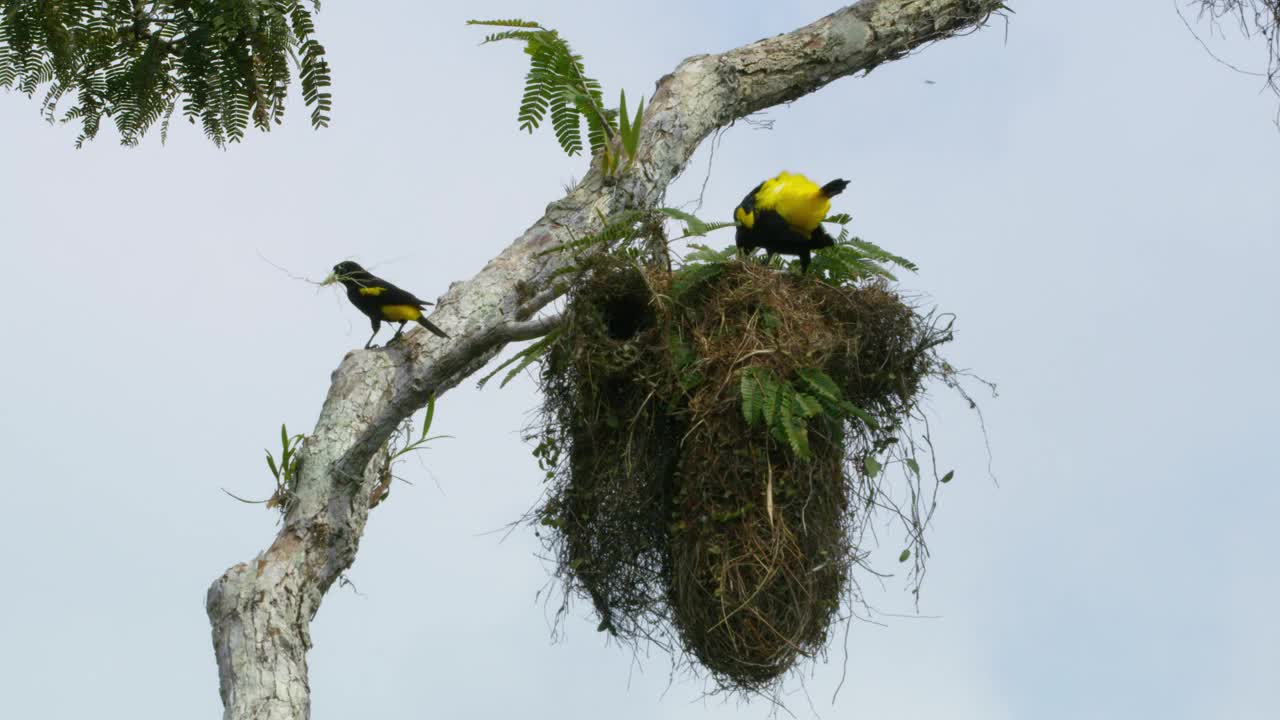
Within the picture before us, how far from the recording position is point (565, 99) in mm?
5148

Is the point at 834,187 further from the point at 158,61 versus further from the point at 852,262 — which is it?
the point at 158,61

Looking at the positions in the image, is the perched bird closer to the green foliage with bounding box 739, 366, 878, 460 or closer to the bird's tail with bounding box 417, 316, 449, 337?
the green foliage with bounding box 739, 366, 878, 460

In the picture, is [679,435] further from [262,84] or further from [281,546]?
[262,84]

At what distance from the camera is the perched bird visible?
4863mm

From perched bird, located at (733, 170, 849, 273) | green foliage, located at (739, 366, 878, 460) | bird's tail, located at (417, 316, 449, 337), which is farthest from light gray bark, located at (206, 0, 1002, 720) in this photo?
green foliage, located at (739, 366, 878, 460)

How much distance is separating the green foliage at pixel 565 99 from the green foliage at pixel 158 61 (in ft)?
2.54

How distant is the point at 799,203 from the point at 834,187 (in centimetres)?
15

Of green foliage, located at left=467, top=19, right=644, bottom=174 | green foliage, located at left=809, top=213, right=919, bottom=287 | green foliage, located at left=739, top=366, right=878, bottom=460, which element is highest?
green foliage, located at left=467, top=19, right=644, bottom=174

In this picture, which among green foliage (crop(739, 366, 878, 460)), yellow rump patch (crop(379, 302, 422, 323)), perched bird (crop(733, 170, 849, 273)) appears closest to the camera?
green foliage (crop(739, 366, 878, 460))

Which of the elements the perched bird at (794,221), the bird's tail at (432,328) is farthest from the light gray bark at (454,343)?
the perched bird at (794,221)

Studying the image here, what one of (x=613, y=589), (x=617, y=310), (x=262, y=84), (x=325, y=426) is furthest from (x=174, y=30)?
(x=613, y=589)

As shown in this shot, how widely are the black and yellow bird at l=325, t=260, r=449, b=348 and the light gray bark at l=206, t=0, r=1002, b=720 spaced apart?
6.4 inches

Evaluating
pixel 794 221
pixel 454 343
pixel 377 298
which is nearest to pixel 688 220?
pixel 794 221

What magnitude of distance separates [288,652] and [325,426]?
34.6 inches
